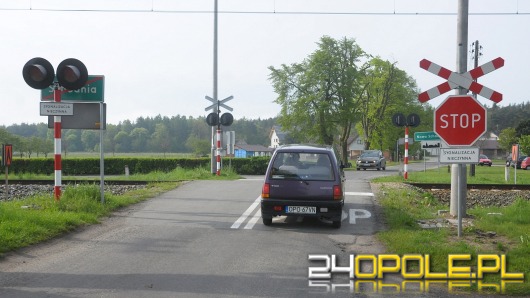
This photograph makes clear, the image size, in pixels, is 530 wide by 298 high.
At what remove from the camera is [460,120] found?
339 inches

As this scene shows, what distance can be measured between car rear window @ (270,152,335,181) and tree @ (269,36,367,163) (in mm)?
43399

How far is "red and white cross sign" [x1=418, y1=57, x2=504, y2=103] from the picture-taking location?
8844 millimetres

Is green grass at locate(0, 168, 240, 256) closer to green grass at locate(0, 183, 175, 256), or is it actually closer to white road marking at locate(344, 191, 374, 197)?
green grass at locate(0, 183, 175, 256)

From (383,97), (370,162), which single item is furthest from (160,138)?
(370,162)

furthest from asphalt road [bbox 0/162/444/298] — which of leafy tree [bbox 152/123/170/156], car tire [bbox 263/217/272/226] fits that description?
leafy tree [bbox 152/123/170/156]

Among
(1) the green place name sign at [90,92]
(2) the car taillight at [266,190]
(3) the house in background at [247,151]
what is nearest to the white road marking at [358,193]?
(2) the car taillight at [266,190]

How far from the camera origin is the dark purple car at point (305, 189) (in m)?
10.1

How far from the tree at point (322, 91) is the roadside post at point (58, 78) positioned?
4364cm

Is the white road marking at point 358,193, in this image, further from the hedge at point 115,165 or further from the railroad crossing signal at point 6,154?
the hedge at point 115,165

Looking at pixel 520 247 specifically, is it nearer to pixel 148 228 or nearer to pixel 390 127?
pixel 148 228

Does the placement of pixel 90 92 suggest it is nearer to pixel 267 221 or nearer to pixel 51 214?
pixel 51 214

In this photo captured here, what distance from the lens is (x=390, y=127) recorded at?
217 ft

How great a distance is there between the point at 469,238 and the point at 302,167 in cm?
337

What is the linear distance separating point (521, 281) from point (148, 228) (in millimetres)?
6469
